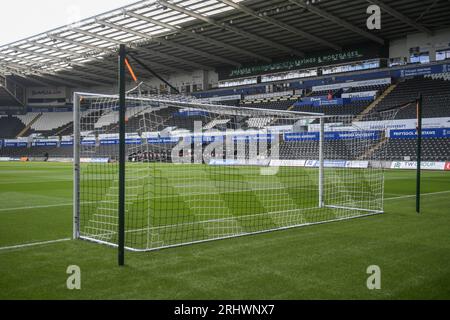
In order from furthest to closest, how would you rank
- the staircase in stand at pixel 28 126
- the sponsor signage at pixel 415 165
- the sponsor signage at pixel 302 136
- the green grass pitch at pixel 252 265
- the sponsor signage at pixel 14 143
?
the staircase in stand at pixel 28 126 → the sponsor signage at pixel 14 143 → the sponsor signage at pixel 415 165 → the sponsor signage at pixel 302 136 → the green grass pitch at pixel 252 265

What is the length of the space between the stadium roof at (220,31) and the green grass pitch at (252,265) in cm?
1854

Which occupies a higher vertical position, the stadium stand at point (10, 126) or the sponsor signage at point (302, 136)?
the stadium stand at point (10, 126)

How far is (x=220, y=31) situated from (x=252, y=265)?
3173 cm

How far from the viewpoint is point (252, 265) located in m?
5.29

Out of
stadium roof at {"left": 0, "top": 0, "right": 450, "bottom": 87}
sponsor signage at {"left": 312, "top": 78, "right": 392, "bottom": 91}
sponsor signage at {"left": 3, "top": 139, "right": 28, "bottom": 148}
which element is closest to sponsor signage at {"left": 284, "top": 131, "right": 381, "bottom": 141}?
stadium roof at {"left": 0, "top": 0, "right": 450, "bottom": 87}

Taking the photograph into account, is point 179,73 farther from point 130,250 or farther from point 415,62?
point 130,250

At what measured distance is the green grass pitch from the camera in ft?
14.0

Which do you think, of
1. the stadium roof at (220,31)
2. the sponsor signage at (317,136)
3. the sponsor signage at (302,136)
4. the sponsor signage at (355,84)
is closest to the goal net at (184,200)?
the sponsor signage at (302,136)

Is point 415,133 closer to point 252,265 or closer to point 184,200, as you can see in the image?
point 184,200

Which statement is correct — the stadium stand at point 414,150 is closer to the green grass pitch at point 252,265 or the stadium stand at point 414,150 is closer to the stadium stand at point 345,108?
the stadium stand at point 345,108

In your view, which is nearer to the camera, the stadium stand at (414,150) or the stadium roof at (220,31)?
the stadium stand at (414,150)

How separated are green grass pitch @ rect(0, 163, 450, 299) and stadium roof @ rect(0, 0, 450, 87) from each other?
18.5 meters

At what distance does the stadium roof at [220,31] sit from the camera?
29250 mm
